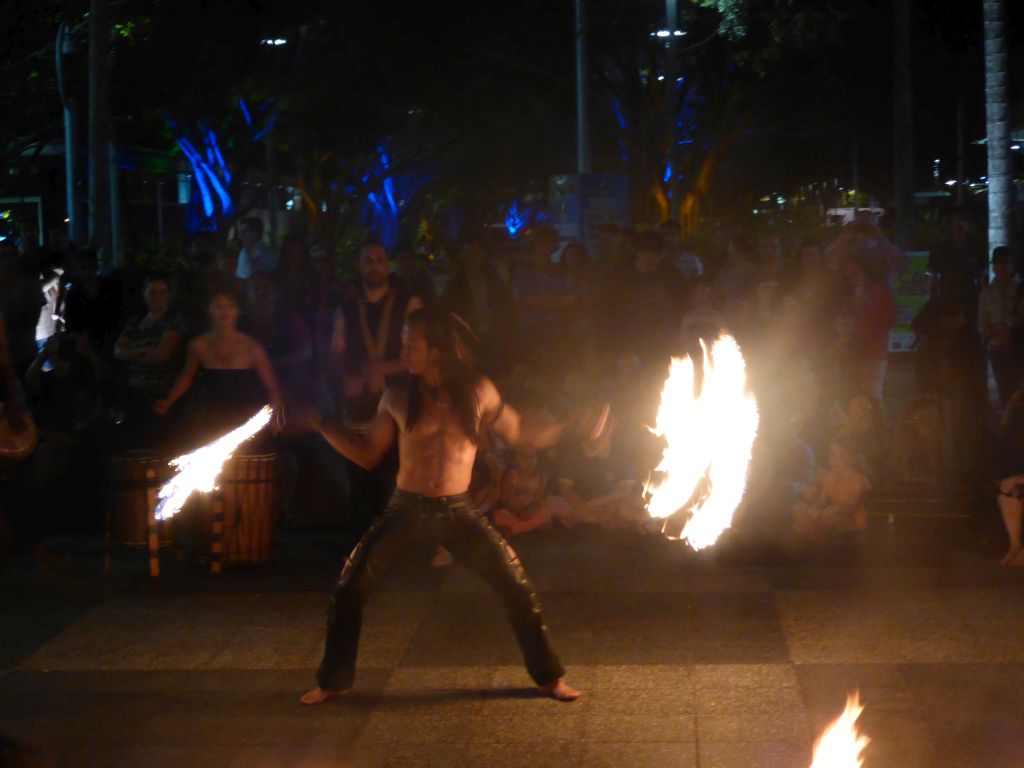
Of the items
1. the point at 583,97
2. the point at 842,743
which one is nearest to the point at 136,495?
the point at 842,743

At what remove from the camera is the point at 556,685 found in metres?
6.75

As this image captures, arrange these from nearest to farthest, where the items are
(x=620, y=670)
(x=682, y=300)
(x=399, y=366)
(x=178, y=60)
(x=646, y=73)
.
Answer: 1. (x=620, y=670)
2. (x=399, y=366)
3. (x=682, y=300)
4. (x=178, y=60)
5. (x=646, y=73)

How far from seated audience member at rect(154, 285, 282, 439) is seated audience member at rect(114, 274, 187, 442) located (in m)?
0.83

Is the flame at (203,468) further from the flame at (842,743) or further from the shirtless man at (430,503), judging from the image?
the flame at (842,743)

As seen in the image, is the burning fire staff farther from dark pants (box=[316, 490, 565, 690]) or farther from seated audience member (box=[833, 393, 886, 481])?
seated audience member (box=[833, 393, 886, 481])

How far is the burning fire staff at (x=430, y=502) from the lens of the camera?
6.65 meters

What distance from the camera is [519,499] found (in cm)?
1024

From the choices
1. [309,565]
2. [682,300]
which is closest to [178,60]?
[682,300]

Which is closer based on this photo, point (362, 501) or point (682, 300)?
point (362, 501)

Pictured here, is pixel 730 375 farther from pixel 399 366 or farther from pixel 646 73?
pixel 646 73

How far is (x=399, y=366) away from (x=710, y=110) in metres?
30.4

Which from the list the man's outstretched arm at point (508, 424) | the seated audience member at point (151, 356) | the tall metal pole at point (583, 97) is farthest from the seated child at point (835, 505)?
the tall metal pole at point (583, 97)

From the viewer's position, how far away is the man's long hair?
22.3ft

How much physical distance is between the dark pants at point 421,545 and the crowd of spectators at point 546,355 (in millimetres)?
2367
